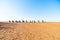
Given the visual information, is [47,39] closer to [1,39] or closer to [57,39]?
[57,39]

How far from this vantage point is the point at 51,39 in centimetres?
1312

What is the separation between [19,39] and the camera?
12391mm

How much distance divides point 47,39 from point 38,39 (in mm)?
1058

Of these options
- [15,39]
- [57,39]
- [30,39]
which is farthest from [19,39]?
[57,39]

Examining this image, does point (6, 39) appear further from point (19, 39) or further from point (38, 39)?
point (38, 39)

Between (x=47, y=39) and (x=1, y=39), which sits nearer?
(x=1, y=39)

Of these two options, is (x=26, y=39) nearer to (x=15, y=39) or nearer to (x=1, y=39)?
(x=15, y=39)

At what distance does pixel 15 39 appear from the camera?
1237 centimetres

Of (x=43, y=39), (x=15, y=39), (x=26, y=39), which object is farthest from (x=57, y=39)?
(x=15, y=39)

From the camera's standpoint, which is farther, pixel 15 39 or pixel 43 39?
pixel 43 39

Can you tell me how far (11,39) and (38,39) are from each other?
3.03 metres

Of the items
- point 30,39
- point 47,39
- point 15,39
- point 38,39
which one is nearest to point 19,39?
point 15,39

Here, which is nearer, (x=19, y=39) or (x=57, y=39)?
(x=19, y=39)

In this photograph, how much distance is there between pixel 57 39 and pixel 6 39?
583 cm
